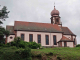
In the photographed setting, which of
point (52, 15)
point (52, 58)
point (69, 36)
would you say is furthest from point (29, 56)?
point (52, 15)

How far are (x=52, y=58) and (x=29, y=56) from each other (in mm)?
4491

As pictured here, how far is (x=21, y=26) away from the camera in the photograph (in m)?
47.4

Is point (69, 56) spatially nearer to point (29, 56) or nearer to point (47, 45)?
point (29, 56)

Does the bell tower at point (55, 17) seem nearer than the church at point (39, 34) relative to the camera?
No

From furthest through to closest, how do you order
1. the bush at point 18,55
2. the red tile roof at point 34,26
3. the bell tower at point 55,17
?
the bell tower at point 55,17 < the red tile roof at point 34,26 < the bush at point 18,55

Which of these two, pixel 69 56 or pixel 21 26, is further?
pixel 21 26

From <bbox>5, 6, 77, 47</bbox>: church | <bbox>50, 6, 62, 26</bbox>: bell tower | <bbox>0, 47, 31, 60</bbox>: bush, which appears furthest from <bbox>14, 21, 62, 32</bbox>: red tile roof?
<bbox>0, 47, 31, 60</bbox>: bush

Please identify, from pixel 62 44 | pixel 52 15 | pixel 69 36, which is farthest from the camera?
pixel 52 15

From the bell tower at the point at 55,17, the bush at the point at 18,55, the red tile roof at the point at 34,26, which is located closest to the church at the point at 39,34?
the red tile roof at the point at 34,26

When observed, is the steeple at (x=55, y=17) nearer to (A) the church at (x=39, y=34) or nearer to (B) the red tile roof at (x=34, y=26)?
(B) the red tile roof at (x=34, y=26)

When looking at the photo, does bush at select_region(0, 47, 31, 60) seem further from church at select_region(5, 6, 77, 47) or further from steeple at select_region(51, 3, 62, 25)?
steeple at select_region(51, 3, 62, 25)

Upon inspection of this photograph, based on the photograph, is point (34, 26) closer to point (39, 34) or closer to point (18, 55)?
point (39, 34)

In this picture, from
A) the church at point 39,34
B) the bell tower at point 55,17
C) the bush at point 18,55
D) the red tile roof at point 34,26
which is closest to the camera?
→ the bush at point 18,55

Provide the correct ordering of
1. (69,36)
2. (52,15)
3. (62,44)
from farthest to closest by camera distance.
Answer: (52,15) → (69,36) → (62,44)
